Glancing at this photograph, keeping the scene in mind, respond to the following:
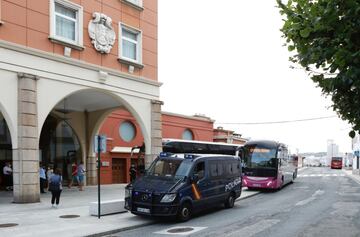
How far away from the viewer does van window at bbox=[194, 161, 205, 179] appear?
1503cm

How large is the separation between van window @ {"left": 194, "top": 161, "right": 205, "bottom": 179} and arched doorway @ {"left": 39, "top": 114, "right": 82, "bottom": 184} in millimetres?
13996

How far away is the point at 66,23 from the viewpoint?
788 inches

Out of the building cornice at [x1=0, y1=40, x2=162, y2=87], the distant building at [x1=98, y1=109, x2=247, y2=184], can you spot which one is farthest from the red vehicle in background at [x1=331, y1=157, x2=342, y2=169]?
the building cornice at [x1=0, y1=40, x2=162, y2=87]

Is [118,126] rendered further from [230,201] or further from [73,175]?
[230,201]

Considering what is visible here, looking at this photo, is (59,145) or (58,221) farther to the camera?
(59,145)

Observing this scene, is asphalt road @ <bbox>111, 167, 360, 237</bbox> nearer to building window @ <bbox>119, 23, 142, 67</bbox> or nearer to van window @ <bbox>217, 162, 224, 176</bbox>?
van window @ <bbox>217, 162, 224, 176</bbox>

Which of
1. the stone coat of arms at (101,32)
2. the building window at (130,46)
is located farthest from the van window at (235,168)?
the stone coat of arms at (101,32)

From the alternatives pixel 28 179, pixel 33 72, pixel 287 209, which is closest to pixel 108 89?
pixel 33 72

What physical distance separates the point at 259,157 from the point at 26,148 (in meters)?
14.1

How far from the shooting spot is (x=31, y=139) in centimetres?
1753

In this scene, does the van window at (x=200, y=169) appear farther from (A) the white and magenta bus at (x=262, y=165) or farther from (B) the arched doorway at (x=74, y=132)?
(B) the arched doorway at (x=74, y=132)

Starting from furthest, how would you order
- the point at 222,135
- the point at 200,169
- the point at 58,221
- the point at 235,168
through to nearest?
the point at 222,135 → the point at 235,168 → the point at 200,169 → the point at 58,221

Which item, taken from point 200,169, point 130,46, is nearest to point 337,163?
point 130,46

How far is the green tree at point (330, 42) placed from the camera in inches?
241
